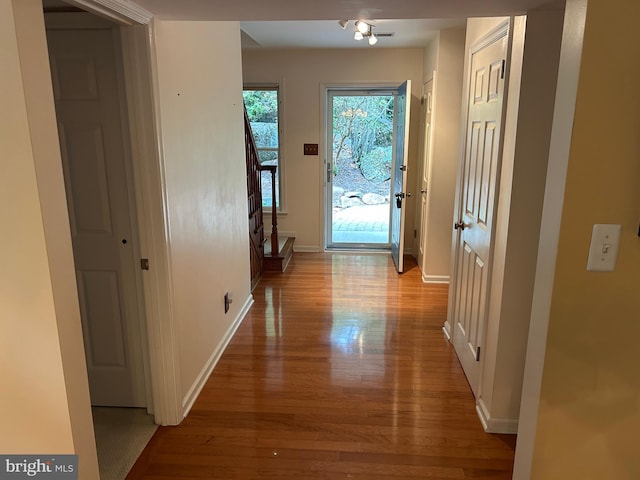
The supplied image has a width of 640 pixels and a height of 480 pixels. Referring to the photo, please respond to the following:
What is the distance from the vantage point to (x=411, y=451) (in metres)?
2.21

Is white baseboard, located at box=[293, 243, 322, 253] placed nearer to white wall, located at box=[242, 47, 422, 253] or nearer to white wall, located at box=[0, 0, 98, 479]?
white wall, located at box=[242, 47, 422, 253]

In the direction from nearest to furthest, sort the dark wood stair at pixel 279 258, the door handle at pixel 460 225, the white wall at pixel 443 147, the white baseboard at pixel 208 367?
the white baseboard at pixel 208 367 → the door handle at pixel 460 225 → the white wall at pixel 443 147 → the dark wood stair at pixel 279 258

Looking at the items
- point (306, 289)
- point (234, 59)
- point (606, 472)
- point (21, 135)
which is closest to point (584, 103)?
point (606, 472)

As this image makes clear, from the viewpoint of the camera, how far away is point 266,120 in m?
5.65

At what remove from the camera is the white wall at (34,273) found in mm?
1220

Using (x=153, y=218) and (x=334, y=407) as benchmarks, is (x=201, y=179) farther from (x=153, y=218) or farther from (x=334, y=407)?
(x=334, y=407)

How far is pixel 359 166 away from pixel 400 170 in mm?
1077

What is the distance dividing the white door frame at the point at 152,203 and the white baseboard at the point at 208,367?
111mm

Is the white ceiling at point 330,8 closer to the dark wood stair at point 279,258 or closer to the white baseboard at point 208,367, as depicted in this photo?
the white baseboard at point 208,367

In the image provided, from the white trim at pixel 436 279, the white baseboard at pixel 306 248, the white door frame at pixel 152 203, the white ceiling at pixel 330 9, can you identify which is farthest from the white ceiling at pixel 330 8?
the white baseboard at pixel 306 248

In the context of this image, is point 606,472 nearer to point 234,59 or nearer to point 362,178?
point 234,59

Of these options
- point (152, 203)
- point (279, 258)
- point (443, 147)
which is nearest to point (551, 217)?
point (152, 203)

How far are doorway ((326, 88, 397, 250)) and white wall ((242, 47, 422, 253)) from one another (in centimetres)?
20

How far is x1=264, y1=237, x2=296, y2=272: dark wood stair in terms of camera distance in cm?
497
